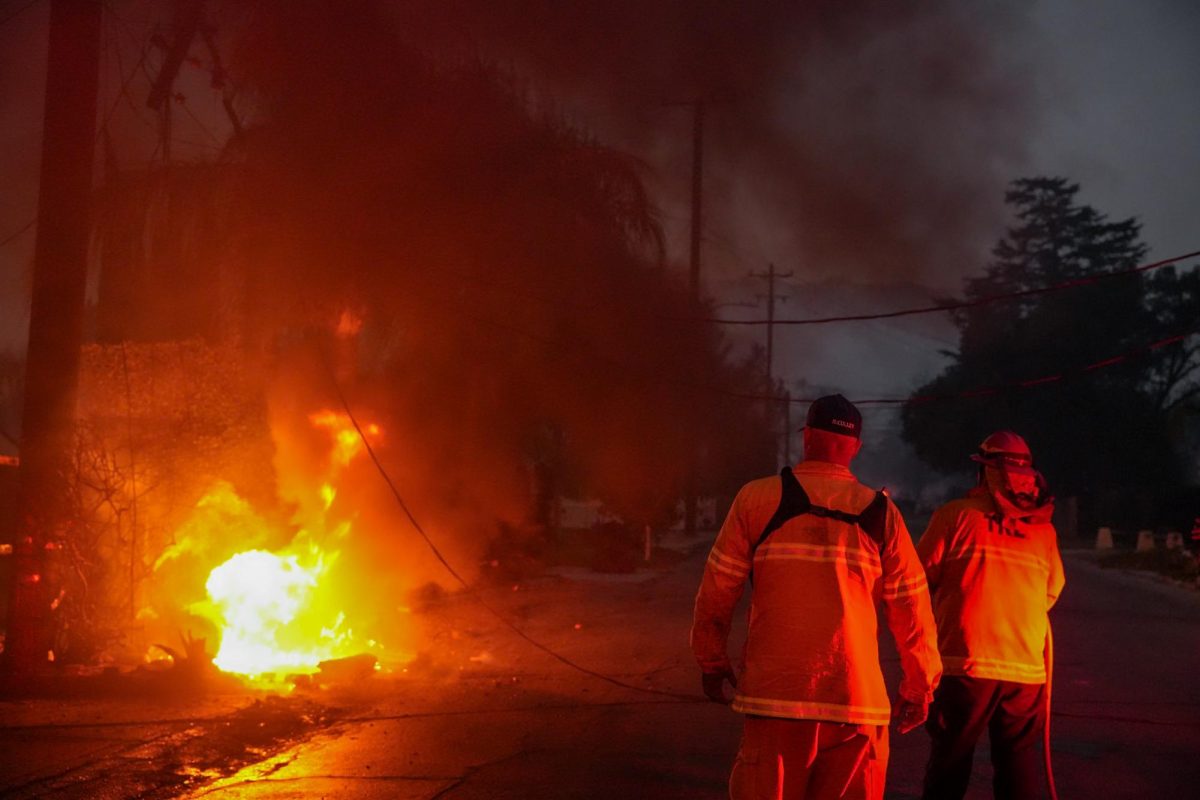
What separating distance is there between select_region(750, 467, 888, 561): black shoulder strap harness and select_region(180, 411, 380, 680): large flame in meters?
7.02

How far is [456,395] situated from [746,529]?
14.5m

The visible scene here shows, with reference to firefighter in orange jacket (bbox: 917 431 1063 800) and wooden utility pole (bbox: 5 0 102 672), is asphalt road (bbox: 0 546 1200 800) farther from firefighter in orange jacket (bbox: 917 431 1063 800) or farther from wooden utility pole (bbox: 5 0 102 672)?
firefighter in orange jacket (bbox: 917 431 1063 800)

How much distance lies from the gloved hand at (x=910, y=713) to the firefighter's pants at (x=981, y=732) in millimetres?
994

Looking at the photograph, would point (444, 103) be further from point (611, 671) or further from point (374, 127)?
point (611, 671)

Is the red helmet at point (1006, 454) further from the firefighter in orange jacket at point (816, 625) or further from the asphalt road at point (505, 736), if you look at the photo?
the asphalt road at point (505, 736)

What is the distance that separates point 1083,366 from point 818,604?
42976 mm

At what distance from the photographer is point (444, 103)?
17.0 m

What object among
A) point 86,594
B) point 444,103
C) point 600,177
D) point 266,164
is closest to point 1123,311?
point 600,177

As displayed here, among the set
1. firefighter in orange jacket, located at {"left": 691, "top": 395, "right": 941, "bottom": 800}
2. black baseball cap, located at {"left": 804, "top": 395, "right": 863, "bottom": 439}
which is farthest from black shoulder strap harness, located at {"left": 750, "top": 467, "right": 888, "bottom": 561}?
black baseball cap, located at {"left": 804, "top": 395, "right": 863, "bottom": 439}

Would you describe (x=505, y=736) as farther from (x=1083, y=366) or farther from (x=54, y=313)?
(x=1083, y=366)

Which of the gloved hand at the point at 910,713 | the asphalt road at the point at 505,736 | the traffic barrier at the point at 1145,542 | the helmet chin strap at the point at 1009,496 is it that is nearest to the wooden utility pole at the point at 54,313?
the asphalt road at the point at 505,736

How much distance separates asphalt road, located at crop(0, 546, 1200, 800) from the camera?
6074 mm

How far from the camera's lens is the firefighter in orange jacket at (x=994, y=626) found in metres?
4.69

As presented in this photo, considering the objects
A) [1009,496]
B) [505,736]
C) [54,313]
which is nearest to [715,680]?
[1009,496]
